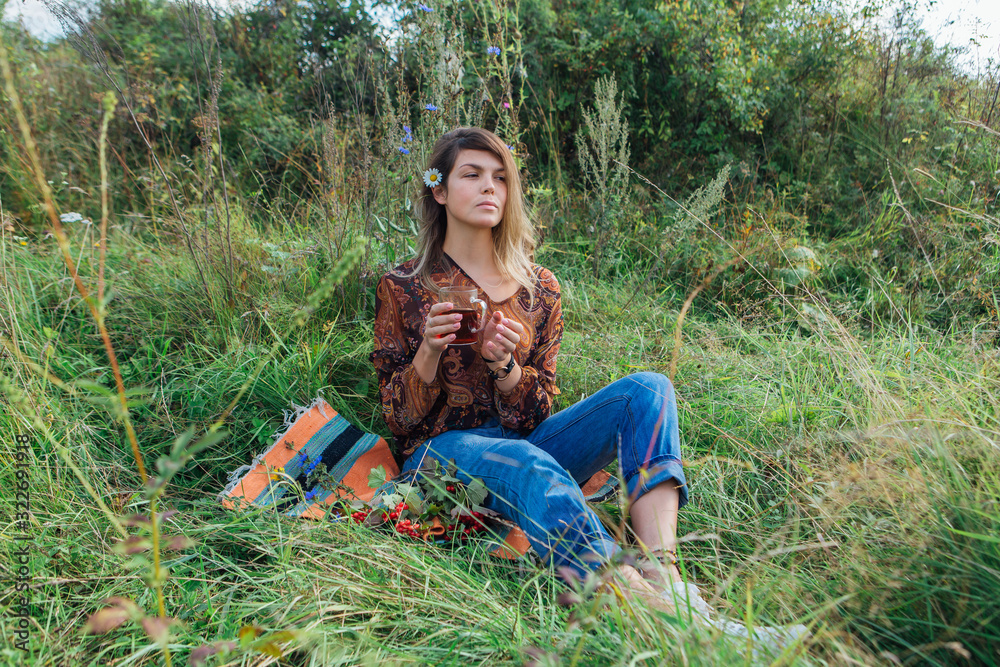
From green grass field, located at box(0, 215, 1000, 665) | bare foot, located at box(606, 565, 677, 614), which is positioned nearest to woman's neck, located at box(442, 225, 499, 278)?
green grass field, located at box(0, 215, 1000, 665)

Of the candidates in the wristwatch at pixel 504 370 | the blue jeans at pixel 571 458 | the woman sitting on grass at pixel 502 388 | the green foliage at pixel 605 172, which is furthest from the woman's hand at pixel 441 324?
the green foliage at pixel 605 172

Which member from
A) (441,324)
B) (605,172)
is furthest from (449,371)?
(605,172)

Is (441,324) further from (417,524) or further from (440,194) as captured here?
(440,194)

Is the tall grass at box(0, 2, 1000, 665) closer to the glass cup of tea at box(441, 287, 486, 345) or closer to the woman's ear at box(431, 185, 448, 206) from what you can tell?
the woman's ear at box(431, 185, 448, 206)

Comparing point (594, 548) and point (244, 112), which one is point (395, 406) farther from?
point (244, 112)

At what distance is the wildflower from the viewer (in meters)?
2.19

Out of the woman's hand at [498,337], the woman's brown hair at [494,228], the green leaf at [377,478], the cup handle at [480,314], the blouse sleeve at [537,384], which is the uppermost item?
the woman's brown hair at [494,228]

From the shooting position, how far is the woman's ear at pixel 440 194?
2211 mm

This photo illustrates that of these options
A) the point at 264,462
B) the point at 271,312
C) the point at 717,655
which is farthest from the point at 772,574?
the point at 271,312

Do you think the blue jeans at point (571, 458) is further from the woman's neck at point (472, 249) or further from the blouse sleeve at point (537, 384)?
the woman's neck at point (472, 249)

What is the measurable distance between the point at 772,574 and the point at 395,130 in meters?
2.38

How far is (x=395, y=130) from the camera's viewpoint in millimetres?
2865

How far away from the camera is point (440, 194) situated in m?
2.23

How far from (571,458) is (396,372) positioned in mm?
644
